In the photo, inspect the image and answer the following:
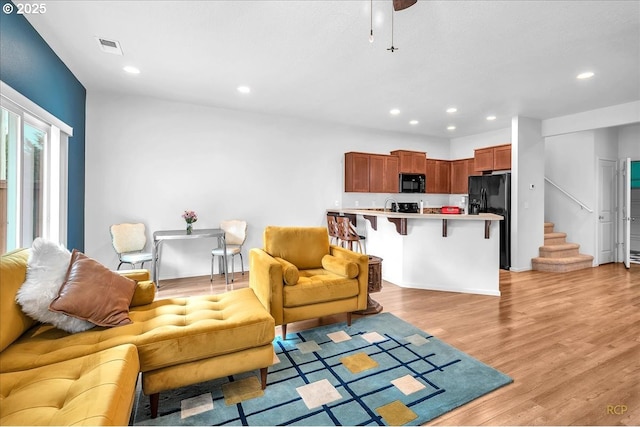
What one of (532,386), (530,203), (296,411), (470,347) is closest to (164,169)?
(296,411)

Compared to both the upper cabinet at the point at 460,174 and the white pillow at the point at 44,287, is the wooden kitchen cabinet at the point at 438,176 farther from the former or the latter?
the white pillow at the point at 44,287

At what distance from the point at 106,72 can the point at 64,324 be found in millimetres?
3145

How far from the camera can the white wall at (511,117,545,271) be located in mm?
5285

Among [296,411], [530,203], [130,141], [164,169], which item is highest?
[130,141]

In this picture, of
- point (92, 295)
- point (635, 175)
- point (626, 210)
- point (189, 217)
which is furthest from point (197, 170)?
point (635, 175)

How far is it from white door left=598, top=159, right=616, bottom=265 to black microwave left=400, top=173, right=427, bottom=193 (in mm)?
3231

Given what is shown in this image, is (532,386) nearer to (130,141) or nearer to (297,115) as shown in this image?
(297,115)

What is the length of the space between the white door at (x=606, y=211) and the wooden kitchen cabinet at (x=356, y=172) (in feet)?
14.7

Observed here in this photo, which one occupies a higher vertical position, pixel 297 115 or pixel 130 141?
pixel 297 115

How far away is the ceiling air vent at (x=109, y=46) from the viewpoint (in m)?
2.85

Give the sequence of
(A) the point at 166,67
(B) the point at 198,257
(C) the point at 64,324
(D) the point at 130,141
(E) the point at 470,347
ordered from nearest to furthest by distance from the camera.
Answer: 1. (C) the point at 64,324
2. (E) the point at 470,347
3. (A) the point at 166,67
4. (D) the point at 130,141
5. (B) the point at 198,257

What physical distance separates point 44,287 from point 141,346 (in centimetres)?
70

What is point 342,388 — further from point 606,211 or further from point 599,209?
point 606,211

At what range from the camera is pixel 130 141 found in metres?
4.41
